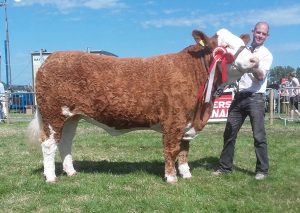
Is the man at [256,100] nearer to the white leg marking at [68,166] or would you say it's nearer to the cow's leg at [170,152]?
the cow's leg at [170,152]

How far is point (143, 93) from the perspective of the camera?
6125mm

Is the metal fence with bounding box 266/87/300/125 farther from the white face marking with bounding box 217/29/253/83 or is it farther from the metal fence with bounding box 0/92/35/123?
the metal fence with bounding box 0/92/35/123

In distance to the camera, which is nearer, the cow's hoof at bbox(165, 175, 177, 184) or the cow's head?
the cow's head

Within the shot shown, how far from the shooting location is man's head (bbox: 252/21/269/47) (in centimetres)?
626

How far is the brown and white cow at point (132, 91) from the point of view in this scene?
6117 millimetres

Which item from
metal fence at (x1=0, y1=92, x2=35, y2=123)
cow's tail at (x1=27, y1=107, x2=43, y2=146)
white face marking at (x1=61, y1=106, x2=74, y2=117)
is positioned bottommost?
metal fence at (x1=0, y1=92, x2=35, y2=123)

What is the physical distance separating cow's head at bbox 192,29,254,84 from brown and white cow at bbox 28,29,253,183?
0.04 feet

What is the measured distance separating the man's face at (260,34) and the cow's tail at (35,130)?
3386mm

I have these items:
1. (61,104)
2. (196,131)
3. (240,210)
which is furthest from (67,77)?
(240,210)

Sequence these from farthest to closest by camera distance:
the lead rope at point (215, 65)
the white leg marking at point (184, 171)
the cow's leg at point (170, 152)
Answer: the white leg marking at point (184, 171)
the cow's leg at point (170, 152)
the lead rope at point (215, 65)

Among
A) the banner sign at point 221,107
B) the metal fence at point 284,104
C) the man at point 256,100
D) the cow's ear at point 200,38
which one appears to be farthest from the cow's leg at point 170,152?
the metal fence at point 284,104

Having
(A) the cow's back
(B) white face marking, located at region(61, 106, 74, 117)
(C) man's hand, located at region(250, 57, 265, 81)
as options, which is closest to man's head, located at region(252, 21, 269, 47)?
(C) man's hand, located at region(250, 57, 265, 81)

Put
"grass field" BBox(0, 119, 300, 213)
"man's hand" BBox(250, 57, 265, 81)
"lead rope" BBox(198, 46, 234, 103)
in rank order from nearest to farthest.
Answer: "grass field" BBox(0, 119, 300, 213)
"man's hand" BBox(250, 57, 265, 81)
"lead rope" BBox(198, 46, 234, 103)

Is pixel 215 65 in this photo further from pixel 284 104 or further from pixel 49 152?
pixel 284 104
